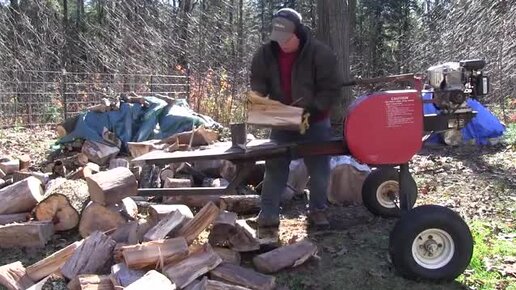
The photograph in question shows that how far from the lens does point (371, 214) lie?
5102mm

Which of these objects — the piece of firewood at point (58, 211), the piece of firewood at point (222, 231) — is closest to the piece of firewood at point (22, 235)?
the piece of firewood at point (58, 211)

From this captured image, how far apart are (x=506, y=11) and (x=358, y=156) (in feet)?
32.5

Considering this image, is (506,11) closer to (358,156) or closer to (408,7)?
(358,156)

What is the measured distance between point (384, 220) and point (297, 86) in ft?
5.06

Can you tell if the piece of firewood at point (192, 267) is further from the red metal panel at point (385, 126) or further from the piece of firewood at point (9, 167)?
the piece of firewood at point (9, 167)

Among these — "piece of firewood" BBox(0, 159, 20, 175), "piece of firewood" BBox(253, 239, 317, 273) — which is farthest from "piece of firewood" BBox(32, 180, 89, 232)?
"piece of firewood" BBox(0, 159, 20, 175)

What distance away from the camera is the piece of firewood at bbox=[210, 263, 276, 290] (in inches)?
134

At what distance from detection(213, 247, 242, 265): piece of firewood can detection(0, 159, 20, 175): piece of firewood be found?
3.45 metres

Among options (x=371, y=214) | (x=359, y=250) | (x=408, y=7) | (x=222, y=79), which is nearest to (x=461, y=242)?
(x=359, y=250)

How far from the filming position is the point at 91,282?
3297mm

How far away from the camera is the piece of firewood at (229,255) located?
3.75m

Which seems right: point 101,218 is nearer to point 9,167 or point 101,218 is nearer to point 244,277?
point 244,277

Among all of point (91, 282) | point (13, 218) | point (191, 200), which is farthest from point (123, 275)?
point (191, 200)

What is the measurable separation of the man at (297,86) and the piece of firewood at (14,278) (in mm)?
1708
